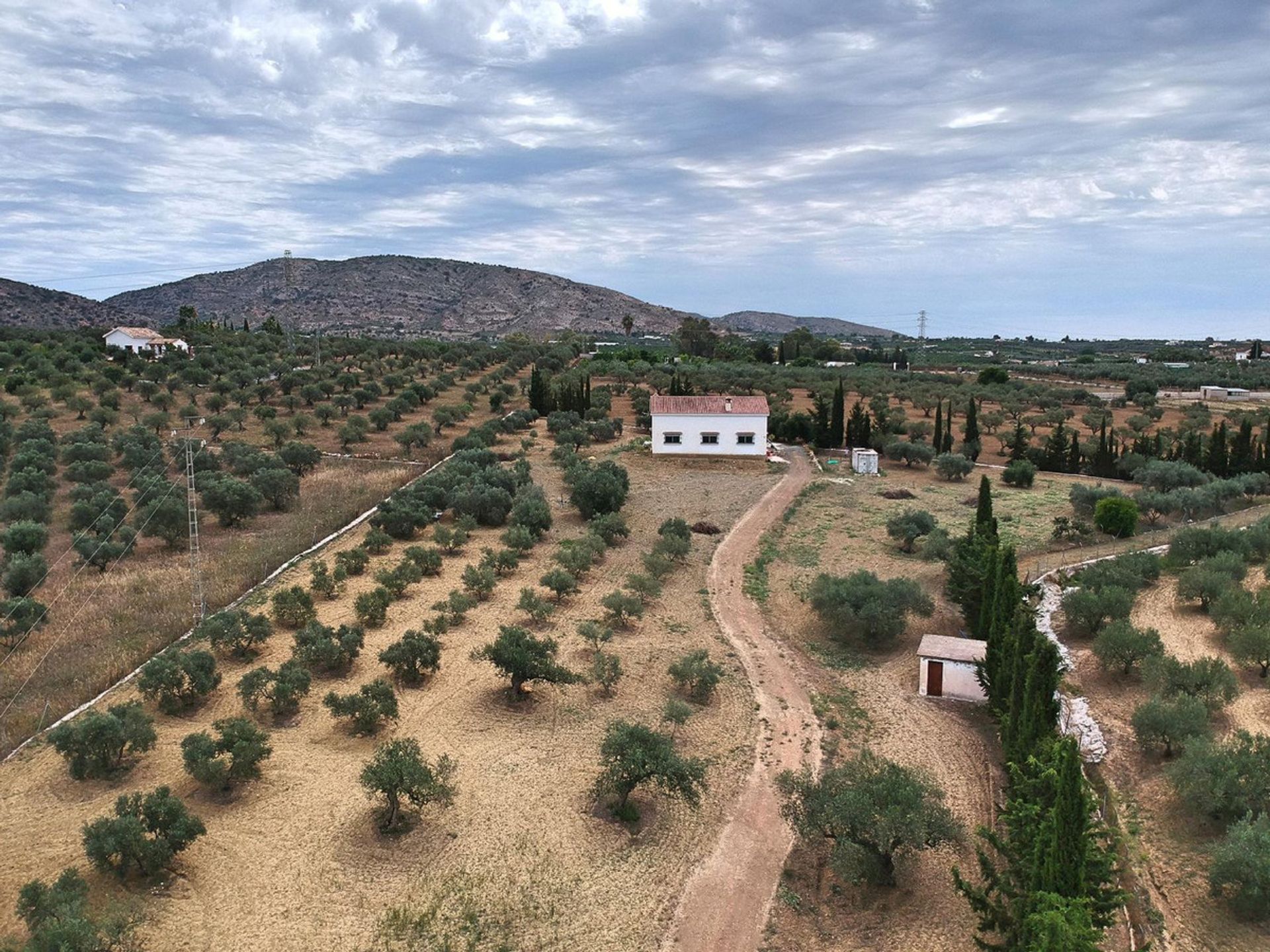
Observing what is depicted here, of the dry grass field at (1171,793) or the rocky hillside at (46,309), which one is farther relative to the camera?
the rocky hillside at (46,309)

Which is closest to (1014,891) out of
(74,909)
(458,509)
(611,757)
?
(611,757)

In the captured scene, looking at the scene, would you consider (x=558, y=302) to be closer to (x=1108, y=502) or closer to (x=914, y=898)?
(x=1108, y=502)

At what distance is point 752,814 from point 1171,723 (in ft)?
25.1

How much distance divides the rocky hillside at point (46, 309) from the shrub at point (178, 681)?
360 ft

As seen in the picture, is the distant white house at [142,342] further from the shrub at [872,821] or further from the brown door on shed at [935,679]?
the shrub at [872,821]

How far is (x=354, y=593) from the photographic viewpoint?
898 inches

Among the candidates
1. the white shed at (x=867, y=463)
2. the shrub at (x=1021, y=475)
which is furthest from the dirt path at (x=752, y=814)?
the shrub at (x=1021, y=475)

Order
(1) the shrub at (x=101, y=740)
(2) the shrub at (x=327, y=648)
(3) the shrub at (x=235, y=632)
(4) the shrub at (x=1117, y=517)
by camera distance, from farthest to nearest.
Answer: (4) the shrub at (x=1117, y=517)
(3) the shrub at (x=235, y=632)
(2) the shrub at (x=327, y=648)
(1) the shrub at (x=101, y=740)

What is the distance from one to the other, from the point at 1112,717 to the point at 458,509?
20758mm

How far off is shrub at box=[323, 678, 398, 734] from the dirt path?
6.56 m

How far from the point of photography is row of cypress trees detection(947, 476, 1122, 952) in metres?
9.19

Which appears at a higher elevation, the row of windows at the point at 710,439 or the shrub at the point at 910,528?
the row of windows at the point at 710,439

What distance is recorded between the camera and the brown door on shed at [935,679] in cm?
1897

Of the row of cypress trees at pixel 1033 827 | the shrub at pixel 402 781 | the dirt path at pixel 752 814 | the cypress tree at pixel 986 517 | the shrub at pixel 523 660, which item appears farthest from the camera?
the cypress tree at pixel 986 517
